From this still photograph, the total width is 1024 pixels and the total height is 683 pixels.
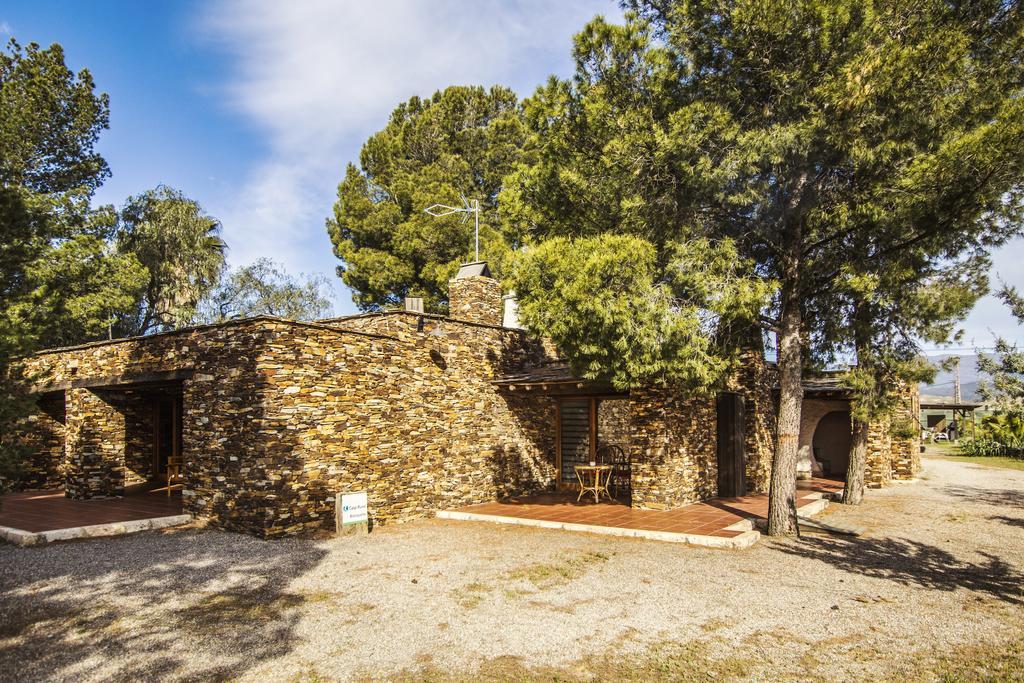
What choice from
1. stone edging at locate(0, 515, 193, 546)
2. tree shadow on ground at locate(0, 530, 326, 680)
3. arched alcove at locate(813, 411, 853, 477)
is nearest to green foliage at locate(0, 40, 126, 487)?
stone edging at locate(0, 515, 193, 546)

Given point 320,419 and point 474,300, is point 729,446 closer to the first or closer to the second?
point 474,300

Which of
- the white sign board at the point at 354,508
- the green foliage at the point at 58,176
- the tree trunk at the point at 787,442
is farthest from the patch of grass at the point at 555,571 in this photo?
the green foliage at the point at 58,176

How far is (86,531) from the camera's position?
8961 millimetres

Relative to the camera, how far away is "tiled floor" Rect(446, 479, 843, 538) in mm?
9422

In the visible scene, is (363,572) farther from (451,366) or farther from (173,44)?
(173,44)

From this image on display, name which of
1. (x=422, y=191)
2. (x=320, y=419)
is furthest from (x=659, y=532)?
(x=422, y=191)

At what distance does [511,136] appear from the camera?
25984 millimetres

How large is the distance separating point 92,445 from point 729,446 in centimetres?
1283

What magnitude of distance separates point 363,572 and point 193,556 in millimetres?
2405

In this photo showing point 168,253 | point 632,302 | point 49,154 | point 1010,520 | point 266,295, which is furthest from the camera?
point 266,295

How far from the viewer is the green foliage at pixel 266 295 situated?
2959cm

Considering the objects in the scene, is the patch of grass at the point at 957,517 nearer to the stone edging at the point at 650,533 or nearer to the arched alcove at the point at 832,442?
the stone edging at the point at 650,533

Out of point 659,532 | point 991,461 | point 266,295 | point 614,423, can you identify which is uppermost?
point 266,295

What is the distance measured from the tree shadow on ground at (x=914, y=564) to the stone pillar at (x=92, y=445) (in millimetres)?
12223
